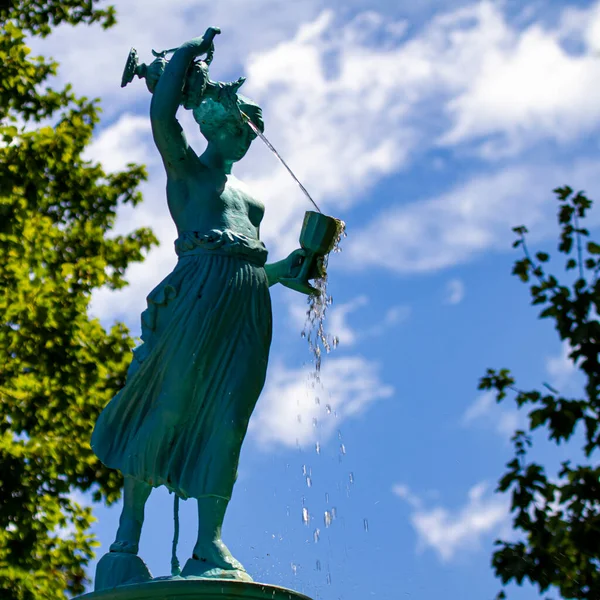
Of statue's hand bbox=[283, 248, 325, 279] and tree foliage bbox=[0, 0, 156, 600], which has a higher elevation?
tree foliage bbox=[0, 0, 156, 600]

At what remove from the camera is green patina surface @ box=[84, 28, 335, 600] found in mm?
5734

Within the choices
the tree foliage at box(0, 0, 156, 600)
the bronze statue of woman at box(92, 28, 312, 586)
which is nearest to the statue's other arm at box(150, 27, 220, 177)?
the bronze statue of woman at box(92, 28, 312, 586)

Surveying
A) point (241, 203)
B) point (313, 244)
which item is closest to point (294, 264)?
point (313, 244)

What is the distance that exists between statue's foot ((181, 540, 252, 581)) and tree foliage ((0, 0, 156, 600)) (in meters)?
6.05

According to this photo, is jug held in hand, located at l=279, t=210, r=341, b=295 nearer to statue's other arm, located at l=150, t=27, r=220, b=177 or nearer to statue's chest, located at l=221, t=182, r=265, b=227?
statue's chest, located at l=221, t=182, r=265, b=227

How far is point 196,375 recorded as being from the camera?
589 cm

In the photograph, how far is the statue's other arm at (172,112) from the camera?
6.14 meters

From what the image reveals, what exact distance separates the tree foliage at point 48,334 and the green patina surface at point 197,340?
19.1ft

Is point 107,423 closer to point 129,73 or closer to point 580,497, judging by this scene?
point 129,73

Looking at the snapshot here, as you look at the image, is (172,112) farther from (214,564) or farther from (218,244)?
(214,564)

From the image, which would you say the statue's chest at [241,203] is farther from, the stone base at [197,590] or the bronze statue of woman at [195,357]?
the stone base at [197,590]

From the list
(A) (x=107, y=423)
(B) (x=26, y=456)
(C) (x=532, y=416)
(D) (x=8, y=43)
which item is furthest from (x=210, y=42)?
(D) (x=8, y=43)

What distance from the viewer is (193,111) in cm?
656

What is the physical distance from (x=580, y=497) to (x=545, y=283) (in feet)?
5.78
